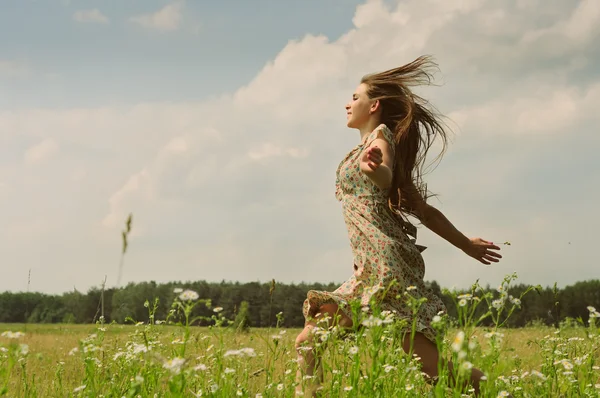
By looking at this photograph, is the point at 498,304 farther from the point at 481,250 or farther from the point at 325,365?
the point at 481,250

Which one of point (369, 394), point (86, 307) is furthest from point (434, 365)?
point (86, 307)

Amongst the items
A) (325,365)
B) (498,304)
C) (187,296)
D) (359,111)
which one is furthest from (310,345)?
(359,111)

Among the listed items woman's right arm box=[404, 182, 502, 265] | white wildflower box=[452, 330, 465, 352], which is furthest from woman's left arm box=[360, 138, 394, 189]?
white wildflower box=[452, 330, 465, 352]

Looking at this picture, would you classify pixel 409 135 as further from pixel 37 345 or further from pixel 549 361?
pixel 37 345

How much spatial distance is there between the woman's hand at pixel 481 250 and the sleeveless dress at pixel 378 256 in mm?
701

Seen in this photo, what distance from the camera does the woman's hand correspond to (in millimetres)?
5359

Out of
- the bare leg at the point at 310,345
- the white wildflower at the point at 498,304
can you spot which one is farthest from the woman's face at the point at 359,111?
the white wildflower at the point at 498,304

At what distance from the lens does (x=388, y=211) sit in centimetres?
479

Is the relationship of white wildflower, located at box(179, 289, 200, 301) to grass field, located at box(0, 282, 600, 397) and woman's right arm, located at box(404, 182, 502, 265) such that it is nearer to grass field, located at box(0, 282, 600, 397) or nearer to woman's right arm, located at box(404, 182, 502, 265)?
grass field, located at box(0, 282, 600, 397)

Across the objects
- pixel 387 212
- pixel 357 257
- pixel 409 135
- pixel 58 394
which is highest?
pixel 409 135

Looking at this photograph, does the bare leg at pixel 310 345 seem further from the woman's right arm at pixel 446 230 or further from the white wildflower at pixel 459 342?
the white wildflower at pixel 459 342

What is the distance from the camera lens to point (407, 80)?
5598mm

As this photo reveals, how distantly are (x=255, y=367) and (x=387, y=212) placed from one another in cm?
239

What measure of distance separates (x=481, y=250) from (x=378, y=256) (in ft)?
4.26
